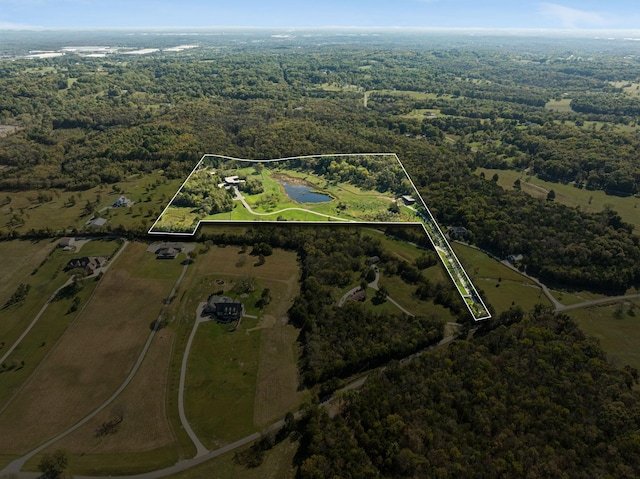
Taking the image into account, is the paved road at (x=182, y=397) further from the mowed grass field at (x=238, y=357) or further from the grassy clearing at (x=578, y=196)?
the grassy clearing at (x=578, y=196)

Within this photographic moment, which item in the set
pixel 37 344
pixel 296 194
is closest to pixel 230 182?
pixel 296 194

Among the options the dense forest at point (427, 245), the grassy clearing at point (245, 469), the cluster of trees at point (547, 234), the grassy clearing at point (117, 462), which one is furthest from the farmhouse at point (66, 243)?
the cluster of trees at point (547, 234)

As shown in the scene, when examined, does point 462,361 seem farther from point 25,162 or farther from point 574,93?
point 574,93

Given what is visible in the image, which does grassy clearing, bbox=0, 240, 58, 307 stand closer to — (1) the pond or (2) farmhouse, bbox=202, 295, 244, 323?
(2) farmhouse, bbox=202, 295, 244, 323

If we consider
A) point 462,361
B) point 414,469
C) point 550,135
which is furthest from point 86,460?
point 550,135

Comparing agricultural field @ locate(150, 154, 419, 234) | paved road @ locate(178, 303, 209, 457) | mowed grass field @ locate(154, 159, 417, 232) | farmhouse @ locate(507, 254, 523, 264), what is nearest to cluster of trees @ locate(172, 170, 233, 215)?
agricultural field @ locate(150, 154, 419, 234)

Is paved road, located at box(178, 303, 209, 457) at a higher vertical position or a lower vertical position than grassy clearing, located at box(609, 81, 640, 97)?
higher

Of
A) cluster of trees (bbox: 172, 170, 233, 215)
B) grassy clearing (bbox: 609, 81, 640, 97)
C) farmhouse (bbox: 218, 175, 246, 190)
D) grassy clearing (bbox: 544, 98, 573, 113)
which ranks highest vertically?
cluster of trees (bbox: 172, 170, 233, 215)
